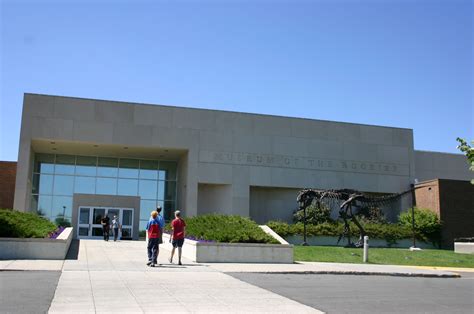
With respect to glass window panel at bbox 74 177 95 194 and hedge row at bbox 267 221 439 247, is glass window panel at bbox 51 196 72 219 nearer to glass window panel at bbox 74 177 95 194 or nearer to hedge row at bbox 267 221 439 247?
glass window panel at bbox 74 177 95 194

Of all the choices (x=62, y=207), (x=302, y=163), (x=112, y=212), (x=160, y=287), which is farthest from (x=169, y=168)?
(x=160, y=287)

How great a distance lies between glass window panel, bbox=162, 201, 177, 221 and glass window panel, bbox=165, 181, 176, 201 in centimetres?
38

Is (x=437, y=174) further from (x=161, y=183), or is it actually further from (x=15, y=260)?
(x=15, y=260)

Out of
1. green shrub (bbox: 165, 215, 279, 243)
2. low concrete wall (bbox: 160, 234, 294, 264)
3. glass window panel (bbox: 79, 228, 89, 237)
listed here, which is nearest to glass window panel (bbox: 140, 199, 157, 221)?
glass window panel (bbox: 79, 228, 89, 237)

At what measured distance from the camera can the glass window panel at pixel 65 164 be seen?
3719 cm

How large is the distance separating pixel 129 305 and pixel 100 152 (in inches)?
1188

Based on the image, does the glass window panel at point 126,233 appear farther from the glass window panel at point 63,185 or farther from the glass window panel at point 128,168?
the glass window panel at point 63,185

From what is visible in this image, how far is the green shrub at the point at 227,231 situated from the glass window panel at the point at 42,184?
58.2ft

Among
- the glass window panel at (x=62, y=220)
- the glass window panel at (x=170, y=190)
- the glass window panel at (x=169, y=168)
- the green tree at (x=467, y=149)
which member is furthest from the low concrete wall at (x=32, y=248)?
the glass window panel at (x=169, y=168)

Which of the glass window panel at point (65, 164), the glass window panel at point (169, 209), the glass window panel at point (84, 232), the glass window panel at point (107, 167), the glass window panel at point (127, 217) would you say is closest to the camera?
the glass window panel at point (84, 232)

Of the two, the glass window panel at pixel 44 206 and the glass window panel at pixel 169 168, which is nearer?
the glass window panel at pixel 44 206

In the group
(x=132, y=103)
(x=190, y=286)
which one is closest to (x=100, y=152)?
(x=132, y=103)

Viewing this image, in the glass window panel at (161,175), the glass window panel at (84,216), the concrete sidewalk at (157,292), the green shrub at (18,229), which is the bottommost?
the concrete sidewalk at (157,292)

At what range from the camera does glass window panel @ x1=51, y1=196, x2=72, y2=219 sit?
3634 cm
